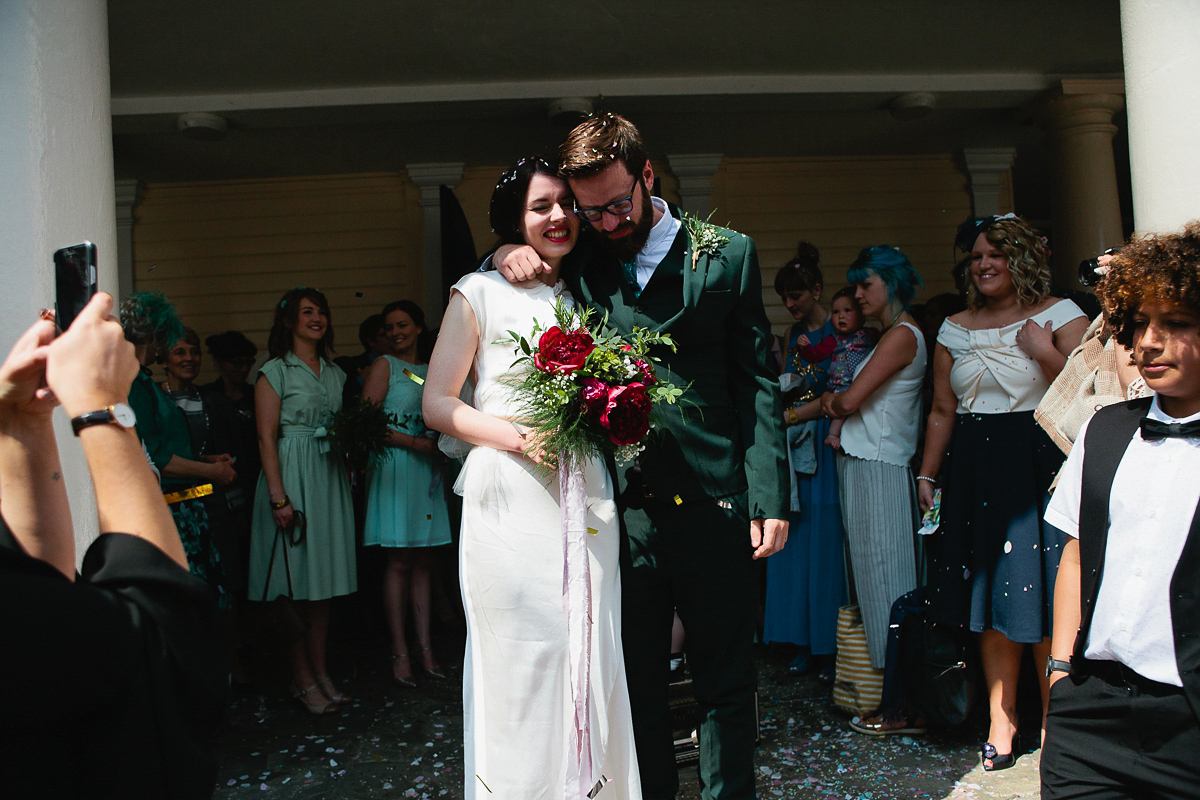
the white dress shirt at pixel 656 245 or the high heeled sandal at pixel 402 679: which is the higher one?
the white dress shirt at pixel 656 245

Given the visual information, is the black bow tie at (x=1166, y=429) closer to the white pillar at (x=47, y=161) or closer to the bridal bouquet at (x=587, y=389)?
the bridal bouquet at (x=587, y=389)

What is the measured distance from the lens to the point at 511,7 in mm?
5445

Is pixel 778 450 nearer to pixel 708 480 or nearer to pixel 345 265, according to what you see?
pixel 708 480

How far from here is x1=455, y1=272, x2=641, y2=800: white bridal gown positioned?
2.45m

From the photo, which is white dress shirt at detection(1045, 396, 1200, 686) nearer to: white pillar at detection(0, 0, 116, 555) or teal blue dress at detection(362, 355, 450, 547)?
white pillar at detection(0, 0, 116, 555)

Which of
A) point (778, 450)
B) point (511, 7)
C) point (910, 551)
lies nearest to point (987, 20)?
point (511, 7)

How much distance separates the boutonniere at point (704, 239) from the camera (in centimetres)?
267

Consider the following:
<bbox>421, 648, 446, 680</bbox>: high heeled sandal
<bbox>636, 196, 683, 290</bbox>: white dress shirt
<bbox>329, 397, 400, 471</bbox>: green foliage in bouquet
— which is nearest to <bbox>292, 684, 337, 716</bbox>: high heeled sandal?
<bbox>421, 648, 446, 680</bbox>: high heeled sandal

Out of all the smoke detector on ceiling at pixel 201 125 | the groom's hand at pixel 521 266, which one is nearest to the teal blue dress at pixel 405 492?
the groom's hand at pixel 521 266

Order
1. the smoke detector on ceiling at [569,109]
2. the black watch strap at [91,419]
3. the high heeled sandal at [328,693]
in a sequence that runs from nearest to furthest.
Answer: the black watch strap at [91,419] < the high heeled sandal at [328,693] < the smoke detector on ceiling at [569,109]

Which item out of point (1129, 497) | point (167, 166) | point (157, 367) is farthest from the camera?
point (157, 367)

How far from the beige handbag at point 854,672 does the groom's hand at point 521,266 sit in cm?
244

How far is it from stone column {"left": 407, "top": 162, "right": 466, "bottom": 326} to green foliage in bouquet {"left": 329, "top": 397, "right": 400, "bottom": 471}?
3.33 m

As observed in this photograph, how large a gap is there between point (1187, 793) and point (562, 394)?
5.41 feet
